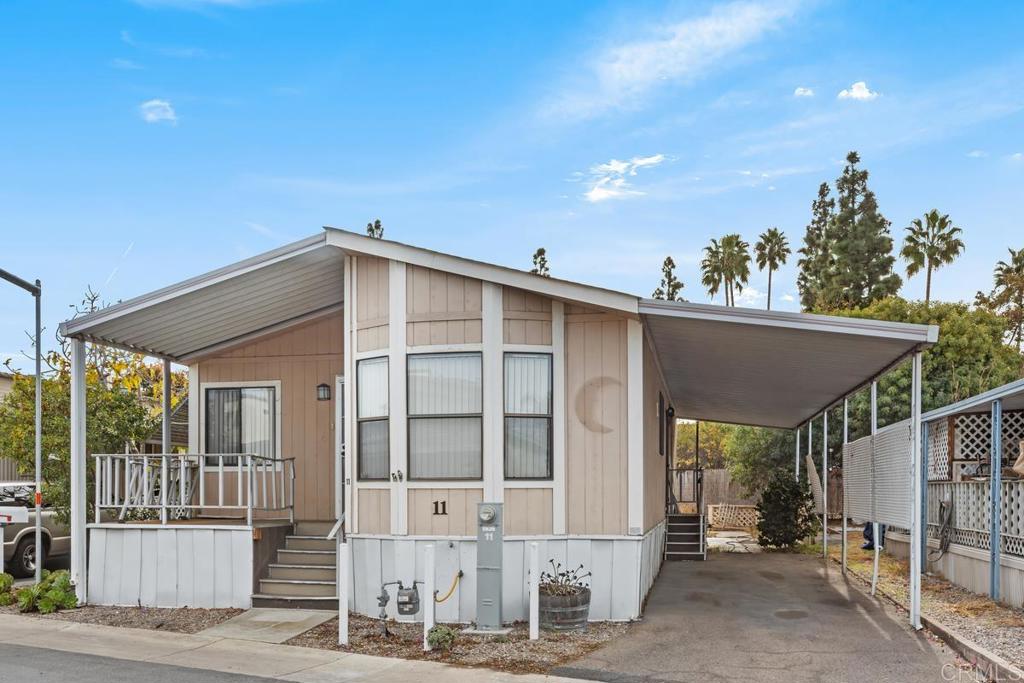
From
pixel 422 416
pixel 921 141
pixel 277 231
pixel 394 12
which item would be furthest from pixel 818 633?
pixel 277 231

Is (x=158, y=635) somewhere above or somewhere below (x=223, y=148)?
below

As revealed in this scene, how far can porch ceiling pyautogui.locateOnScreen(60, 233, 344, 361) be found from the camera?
32.0ft

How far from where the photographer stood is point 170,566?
34.4 ft

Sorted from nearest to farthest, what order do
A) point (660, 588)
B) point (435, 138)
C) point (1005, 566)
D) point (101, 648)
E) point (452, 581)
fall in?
point (101, 648)
point (452, 581)
point (1005, 566)
point (660, 588)
point (435, 138)

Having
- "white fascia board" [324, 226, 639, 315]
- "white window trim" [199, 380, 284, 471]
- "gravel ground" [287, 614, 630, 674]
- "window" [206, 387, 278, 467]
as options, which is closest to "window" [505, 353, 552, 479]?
"white fascia board" [324, 226, 639, 315]

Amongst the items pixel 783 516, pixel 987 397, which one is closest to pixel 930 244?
pixel 783 516

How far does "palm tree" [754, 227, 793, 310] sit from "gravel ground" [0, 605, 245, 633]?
43.7m

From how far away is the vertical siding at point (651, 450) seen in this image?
10.4 meters

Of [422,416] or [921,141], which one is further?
[921,141]

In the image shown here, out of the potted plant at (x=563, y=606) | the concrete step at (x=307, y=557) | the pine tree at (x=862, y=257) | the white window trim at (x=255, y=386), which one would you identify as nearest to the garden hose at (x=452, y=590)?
the potted plant at (x=563, y=606)

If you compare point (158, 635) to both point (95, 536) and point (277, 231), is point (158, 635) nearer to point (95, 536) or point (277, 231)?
point (95, 536)

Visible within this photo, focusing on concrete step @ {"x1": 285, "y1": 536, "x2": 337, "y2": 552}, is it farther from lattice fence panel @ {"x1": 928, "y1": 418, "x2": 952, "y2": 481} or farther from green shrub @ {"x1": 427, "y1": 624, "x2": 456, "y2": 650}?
lattice fence panel @ {"x1": 928, "y1": 418, "x2": 952, "y2": 481}

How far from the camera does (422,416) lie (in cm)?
927

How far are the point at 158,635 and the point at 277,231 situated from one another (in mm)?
20311
